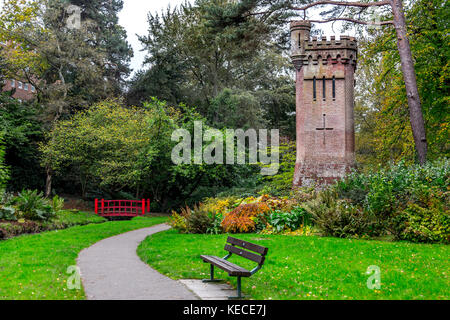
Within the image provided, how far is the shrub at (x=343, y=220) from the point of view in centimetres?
1265

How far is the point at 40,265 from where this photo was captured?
8242mm

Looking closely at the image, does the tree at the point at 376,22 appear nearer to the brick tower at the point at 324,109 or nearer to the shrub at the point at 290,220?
the brick tower at the point at 324,109

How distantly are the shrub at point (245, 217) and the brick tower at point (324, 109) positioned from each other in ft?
14.4

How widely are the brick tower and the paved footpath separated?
35.5 ft

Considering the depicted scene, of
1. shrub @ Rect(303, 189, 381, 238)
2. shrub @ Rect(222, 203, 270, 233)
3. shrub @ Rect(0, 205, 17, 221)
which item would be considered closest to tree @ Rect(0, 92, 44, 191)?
shrub @ Rect(0, 205, 17, 221)

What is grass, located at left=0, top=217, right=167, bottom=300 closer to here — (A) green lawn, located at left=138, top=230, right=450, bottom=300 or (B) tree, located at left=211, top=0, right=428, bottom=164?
(A) green lawn, located at left=138, top=230, right=450, bottom=300

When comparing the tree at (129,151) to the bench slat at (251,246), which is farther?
the tree at (129,151)

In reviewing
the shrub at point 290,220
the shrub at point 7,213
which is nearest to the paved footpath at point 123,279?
the shrub at point 290,220

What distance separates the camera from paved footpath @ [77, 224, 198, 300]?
6086mm
